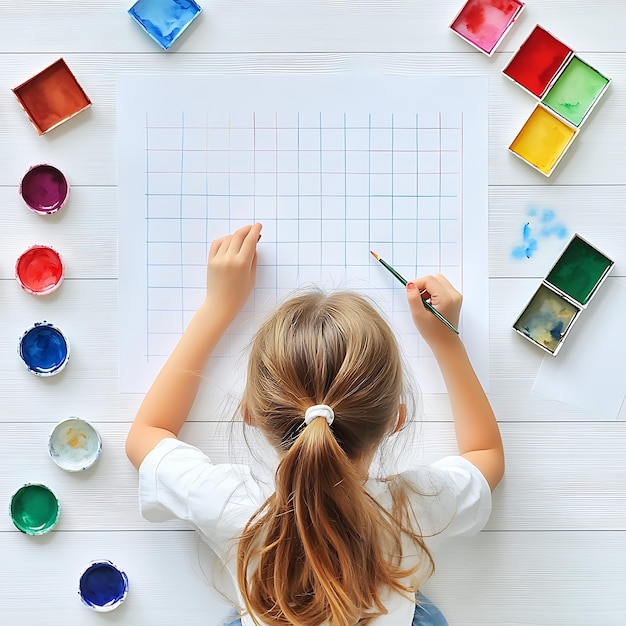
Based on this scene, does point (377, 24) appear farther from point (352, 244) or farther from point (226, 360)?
point (226, 360)

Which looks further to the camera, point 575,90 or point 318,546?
point 575,90

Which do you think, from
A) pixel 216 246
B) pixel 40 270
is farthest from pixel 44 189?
pixel 216 246

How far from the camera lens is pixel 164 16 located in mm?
793

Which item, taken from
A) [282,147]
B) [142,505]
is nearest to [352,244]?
[282,147]

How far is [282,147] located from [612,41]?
16.7 inches

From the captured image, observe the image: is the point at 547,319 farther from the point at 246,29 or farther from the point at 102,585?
the point at 102,585

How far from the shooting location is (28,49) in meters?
0.80

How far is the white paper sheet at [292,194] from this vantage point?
2.61 ft

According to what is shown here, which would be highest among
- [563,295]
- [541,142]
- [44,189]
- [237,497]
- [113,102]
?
[541,142]

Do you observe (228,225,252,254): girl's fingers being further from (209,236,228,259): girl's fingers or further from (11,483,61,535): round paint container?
(11,483,61,535): round paint container

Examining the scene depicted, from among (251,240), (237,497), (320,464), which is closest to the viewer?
(320,464)

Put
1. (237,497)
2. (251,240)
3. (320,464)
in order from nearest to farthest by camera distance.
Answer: (320,464) < (237,497) < (251,240)

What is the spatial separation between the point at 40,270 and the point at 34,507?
0.28 metres

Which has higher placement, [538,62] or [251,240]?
[538,62]
